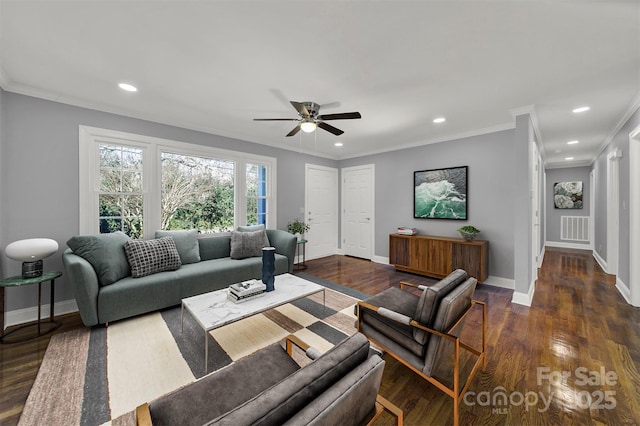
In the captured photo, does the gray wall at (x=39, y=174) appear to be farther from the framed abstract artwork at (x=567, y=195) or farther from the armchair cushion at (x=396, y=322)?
the framed abstract artwork at (x=567, y=195)

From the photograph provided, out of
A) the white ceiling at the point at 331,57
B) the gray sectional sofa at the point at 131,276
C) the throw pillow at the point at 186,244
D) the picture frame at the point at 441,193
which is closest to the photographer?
the white ceiling at the point at 331,57

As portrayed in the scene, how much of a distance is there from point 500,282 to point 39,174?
253 inches

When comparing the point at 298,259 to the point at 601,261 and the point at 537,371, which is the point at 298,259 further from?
the point at 601,261

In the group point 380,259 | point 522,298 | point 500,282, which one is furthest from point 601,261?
point 380,259

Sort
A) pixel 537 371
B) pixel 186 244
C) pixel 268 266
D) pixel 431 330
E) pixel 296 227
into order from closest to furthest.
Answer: pixel 431 330 < pixel 537 371 < pixel 268 266 < pixel 186 244 < pixel 296 227

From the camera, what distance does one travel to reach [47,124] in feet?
9.14

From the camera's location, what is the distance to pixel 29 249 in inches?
93.7

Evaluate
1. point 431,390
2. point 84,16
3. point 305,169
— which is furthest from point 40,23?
point 305,169

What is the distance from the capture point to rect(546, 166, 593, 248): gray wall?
691 centimetres

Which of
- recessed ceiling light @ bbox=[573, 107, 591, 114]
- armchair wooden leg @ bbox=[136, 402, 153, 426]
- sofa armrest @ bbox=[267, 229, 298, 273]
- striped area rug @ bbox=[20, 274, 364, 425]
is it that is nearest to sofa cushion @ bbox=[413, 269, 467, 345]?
striped area rug @ bbox=[20, 274, 364, 425]

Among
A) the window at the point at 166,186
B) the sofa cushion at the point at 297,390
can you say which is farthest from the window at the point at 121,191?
the sofa cushion at the point at 297,390

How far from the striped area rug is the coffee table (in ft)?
0.77

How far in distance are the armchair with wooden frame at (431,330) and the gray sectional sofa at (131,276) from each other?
215 cm

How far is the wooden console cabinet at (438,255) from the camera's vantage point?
12.5ft
